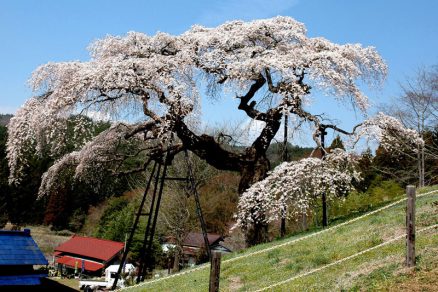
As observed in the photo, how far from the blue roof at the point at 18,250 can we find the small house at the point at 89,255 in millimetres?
37187

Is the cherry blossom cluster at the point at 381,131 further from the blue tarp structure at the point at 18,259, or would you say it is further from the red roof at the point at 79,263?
the red roof at the point at 79,263

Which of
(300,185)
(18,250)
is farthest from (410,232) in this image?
(300,185)

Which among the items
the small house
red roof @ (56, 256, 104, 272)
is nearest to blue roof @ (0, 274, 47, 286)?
the small house

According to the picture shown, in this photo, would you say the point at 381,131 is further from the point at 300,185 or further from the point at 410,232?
the point at 410,232

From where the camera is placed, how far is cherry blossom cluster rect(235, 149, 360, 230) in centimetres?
1598

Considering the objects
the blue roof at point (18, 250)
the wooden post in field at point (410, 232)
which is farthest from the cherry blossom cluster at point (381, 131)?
the blue roof at point (18, 250)

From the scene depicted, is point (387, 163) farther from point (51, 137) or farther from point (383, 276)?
point (383, 276)

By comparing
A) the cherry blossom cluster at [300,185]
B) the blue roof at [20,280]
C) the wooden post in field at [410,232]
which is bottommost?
the blue roof at [20,280]

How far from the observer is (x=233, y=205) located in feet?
134

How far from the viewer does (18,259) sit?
33.1 ft

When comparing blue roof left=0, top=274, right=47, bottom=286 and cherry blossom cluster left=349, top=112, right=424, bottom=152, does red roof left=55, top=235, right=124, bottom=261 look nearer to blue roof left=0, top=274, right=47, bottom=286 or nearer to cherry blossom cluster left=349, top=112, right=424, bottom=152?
cherry blossom cluster left=349, top=112, right=424, bottom=152

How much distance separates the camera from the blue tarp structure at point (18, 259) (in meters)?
9.80

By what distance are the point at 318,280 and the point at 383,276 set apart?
135 centimetres

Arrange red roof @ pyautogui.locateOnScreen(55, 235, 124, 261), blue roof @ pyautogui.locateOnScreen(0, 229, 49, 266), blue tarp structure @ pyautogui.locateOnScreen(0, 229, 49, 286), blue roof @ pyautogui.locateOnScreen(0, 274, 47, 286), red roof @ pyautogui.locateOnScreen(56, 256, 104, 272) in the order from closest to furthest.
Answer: blue roof @ pyautogui.locateOnScreen(0, 274, 47, 286), blue tarp structure @ pyautogui.locateOnScreen(0, 229, 49, 286), blue roof @ pyautogui.locateOnScreen(0, 229, 49, 266), red roof @ pyautogui.locateOnScreen(55, 235, 124, 261), red roof @ pyautogui.locateOnScreen(56, 256, 104, 272)
